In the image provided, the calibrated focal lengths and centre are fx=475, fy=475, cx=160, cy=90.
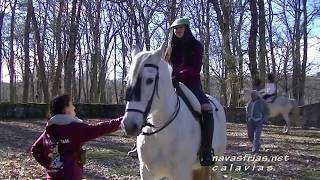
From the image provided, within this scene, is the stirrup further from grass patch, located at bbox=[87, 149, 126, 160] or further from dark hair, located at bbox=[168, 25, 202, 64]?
grass patch, located at bbox=[87, 149, 126, 160]

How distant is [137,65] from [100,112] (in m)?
23.1

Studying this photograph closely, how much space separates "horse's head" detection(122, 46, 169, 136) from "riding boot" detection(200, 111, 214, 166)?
3.23 ft

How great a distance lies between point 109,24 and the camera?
154 ft

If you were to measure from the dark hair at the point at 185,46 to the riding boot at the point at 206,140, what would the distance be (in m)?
0.70

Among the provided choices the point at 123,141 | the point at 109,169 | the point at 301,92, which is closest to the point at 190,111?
the point at 109,169

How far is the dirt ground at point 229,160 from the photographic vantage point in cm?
940

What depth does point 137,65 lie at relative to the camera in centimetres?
445

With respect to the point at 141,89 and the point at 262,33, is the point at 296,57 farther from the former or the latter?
the point at 141,89

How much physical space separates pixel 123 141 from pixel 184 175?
1070cm

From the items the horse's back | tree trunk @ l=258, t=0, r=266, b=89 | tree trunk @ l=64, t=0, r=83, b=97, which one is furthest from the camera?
tree trunk @ l=64, t=0, r=83, b=97

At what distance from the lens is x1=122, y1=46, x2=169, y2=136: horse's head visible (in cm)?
417

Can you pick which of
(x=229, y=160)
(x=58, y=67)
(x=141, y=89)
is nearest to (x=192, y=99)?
(x=141, y=89)

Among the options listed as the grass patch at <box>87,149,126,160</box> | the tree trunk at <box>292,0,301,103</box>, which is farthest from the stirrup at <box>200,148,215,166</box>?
the tree trunk at <box>292,0,301,103</box>

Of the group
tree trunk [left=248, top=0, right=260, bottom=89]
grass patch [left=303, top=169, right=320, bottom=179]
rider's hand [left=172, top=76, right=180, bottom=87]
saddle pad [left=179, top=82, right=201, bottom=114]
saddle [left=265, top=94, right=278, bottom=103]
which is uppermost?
tree trunk [left=248, top=0, right=260, bottom=89]
